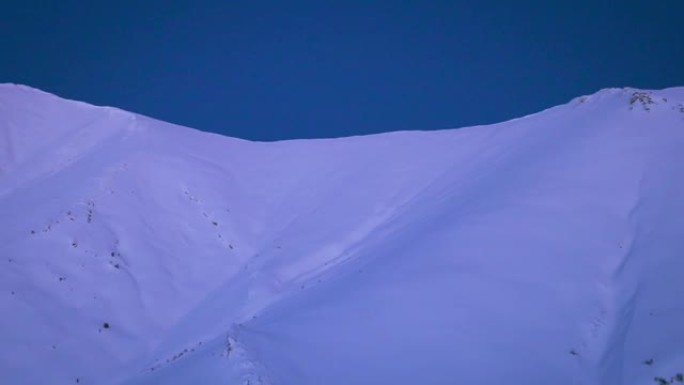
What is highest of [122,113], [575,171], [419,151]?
[122,113]

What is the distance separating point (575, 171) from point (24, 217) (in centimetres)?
2238

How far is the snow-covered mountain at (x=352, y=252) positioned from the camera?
43.7 feet

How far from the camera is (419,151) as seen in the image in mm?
29922

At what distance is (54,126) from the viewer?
32.8 meters

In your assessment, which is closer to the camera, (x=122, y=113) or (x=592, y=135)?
(x=592, y=135)

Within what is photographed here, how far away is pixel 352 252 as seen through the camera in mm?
22094

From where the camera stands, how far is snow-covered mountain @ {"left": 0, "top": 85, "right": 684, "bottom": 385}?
1331 centimetres

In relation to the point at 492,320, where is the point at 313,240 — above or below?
above

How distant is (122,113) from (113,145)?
13.1 feet

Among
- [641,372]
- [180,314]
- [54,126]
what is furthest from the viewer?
[54,126]

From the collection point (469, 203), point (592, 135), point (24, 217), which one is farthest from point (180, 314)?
point (592, 135)

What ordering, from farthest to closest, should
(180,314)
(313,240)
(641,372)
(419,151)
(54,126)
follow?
(54,126) → (419,151) → (313,240) → (180,314) → (641,372)

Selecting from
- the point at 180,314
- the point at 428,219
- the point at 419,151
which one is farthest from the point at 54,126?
the point at 428,219

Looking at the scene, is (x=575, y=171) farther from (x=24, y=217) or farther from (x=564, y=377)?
(x=24, y=217)
